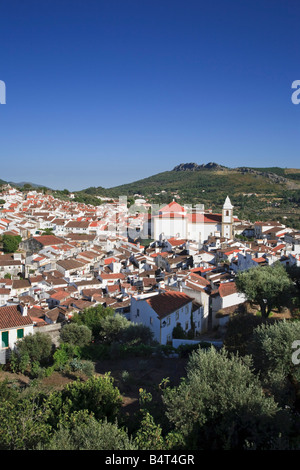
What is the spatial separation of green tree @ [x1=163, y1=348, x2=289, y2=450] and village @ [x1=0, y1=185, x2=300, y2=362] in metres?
8.84

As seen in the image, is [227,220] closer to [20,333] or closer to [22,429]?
[20,333]

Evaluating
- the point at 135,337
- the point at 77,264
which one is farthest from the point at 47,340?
the point at 77,264

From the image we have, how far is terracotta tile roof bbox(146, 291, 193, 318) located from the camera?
17438 mm

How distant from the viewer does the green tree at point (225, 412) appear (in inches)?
264

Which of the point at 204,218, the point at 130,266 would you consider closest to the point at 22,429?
the point at 130,266

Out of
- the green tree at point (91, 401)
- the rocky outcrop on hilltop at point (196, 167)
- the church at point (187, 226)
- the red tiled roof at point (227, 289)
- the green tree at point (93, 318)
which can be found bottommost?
the green tree at point (93, 318)

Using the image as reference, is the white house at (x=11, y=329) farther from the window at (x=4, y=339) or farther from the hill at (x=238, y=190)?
the hill at (x=238, y=190)

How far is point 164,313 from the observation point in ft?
56.4

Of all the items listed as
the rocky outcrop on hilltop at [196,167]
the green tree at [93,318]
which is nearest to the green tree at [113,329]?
the green tree at [93,318]

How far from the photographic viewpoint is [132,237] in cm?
6053

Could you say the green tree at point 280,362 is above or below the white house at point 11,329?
above

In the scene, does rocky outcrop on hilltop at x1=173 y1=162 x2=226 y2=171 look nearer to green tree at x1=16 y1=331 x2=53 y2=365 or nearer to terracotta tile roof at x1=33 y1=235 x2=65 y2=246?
terracotta tile roof at x1=33 y1=235 x2=65 y2=246

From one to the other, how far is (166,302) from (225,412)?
10968 mm
